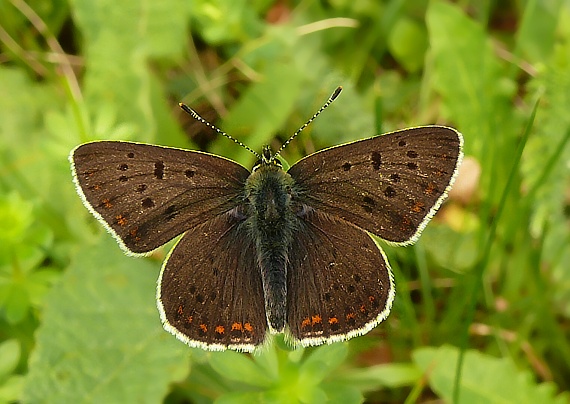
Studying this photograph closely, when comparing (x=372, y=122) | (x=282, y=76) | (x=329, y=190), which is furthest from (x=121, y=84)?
(x=329, y=190)

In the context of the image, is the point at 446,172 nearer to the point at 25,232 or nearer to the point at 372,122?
the point at 372,122

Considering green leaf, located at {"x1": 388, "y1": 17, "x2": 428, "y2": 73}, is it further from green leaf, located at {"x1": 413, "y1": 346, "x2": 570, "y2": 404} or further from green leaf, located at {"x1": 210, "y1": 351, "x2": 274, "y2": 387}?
green leaf, located at {"x1": 210, "y1": 351, "x2": 274, "y2": 387}

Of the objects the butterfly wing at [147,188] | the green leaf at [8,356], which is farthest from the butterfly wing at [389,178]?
the green leaf at [8,356]

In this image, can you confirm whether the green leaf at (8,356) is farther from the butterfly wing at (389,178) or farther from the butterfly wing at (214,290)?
the butterfly wing at (389,178)

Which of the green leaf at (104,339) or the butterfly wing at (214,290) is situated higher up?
the butterfly wing at (214,290)

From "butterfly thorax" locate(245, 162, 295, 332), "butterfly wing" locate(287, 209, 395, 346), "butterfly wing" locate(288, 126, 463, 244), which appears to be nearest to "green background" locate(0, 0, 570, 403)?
"butterfly wing" locate(287, 209, 395, 346)

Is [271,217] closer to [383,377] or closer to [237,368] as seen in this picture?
[237,368]
